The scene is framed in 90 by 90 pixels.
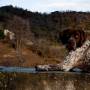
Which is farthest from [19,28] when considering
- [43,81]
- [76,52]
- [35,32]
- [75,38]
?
[43,81]

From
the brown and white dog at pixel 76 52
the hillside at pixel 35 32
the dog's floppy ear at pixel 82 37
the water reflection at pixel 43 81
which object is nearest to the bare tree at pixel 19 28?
the hillside at pixel 35 32

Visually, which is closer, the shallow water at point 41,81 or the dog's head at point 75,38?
the shallow water at point 41,81

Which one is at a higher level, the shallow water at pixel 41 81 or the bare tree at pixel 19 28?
the shallow water at pixel 41 81

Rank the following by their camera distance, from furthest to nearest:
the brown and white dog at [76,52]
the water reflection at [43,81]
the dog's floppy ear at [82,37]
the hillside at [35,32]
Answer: the hillside at [35,32] → the dog's floppy ear at [82,37] → the brown and white dog at [76,52] → the water reflection at [43,81]

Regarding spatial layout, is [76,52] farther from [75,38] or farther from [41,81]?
[41,81]

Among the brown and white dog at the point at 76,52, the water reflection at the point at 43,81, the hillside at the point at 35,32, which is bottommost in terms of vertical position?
the hillside at the point at 35,32

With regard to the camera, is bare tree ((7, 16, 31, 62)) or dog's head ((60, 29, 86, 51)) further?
bare tree ((7, 16, 31, 62))

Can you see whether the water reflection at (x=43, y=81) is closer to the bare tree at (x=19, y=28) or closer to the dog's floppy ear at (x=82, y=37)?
the dog's floppy ear at (x=82, y=37)

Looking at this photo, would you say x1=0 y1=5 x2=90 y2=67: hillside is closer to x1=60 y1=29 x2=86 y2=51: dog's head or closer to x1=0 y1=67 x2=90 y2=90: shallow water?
x1=60 y1=29 x2=86 y2=51: dog's head

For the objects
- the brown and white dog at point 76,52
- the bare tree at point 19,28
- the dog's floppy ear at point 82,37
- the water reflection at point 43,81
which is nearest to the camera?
the water reflection at point 43,81

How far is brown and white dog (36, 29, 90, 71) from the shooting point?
32.7ft

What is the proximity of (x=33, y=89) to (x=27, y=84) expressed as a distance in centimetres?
14

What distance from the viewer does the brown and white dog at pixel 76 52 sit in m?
9.98

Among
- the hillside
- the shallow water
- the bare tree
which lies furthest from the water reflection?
the bare tree
